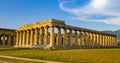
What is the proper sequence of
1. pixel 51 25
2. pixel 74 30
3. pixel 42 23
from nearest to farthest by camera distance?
1. pixel 51 25
2. pixel 42 23
3. pixel 74 30

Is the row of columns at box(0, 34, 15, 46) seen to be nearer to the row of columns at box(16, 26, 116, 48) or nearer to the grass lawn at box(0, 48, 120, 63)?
the row of columns at box(16, 26, 116, 48)

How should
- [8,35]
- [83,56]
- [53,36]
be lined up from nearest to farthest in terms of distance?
[83,56] → [53,36] → [8,35]

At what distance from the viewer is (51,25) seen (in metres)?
77.0

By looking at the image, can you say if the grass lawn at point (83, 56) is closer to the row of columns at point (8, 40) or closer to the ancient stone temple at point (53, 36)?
the ancient stone temple at point (53, 36)

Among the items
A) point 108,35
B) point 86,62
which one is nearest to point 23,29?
point 108,35

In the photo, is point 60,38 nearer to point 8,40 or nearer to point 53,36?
point 53,36

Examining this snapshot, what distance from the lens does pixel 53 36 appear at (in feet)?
256

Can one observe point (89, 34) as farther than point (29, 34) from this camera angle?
Yes

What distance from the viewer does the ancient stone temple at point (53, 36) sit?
3103 inches

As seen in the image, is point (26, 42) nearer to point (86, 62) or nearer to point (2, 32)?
point (2, 32)

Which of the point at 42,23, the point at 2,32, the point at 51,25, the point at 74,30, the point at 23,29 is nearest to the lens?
the point at 51,25

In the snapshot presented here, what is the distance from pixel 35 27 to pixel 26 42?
40.4 ft

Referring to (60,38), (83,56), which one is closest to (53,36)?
(60,38)

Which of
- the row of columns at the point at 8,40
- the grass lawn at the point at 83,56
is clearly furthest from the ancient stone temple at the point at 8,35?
the grass lawn at the point at 83,56
